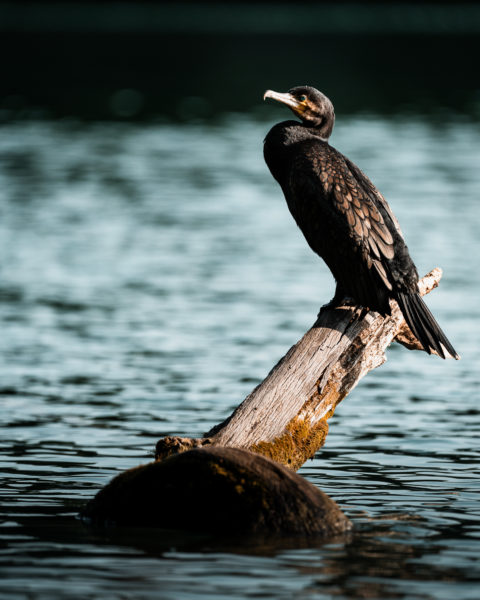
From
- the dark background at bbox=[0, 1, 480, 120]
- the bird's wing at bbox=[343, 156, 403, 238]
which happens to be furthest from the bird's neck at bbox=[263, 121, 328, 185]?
the dark background at bbox=[0, 1, 480, 120]

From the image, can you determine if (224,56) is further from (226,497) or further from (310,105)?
(226,497)

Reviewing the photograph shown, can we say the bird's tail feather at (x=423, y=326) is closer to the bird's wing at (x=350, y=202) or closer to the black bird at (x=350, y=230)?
the black bird at (x=350, y=230)

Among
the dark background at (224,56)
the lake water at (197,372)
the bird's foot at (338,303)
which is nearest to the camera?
the lake water at (197,372)

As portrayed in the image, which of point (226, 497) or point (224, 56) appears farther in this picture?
point (224, 56)

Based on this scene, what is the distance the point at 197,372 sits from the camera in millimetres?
11211

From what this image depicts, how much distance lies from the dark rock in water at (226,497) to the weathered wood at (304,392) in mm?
324

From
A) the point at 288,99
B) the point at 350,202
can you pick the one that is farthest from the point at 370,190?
the point at 288,99

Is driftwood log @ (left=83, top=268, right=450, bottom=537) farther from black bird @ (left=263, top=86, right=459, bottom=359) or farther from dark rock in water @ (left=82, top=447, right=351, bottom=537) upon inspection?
black bird @ (left=263, top=86, right=459, bottom=359)

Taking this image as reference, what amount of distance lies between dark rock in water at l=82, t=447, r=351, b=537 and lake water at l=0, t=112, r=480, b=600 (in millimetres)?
152

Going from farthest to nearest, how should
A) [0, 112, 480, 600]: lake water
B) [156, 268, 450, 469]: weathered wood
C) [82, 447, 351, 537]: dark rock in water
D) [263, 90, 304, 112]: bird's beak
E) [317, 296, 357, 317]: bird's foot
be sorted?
[263, 90, 304, 112]: bird's beak, [317, 296, 357, 317]: bird's foot, [156, 268, 450, 469]: weathered wood, [82, 447, 351, 537]: dark rock in water, [0, 112, 480, 600]: lake water

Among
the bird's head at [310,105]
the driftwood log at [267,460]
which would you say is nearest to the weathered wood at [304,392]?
the driftwood log at [267,460]

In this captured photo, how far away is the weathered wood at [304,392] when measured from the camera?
667 centimetres

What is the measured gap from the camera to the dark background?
3812 cm

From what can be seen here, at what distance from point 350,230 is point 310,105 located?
0.94m
